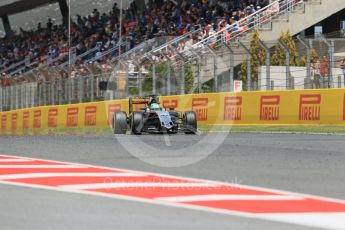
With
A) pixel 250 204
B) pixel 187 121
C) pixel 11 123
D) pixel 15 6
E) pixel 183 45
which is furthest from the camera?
pixel 15 6

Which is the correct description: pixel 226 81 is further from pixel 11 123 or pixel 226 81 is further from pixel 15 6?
pixel 15 6

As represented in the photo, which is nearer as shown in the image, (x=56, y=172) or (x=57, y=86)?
(x=56, y=172)

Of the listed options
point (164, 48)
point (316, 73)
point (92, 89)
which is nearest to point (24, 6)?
point (164, 48)

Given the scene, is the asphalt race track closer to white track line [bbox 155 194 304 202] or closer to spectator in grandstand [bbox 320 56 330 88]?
white track line [bbox 155 194 304 202]

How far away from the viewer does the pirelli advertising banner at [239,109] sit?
19031 millimetres

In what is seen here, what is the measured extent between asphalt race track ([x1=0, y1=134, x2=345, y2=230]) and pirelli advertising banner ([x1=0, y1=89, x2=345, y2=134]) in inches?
166

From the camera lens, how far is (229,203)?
641 cm

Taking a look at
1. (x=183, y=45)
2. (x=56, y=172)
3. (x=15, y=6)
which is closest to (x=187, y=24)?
(x=183, y=45)

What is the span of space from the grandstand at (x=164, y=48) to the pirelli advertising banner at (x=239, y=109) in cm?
56

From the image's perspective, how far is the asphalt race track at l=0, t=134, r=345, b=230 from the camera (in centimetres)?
555

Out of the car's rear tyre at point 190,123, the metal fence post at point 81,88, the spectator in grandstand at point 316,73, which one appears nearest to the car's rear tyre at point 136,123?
the car's rear tyre at point 190,123

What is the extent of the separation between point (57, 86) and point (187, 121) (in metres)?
11.8

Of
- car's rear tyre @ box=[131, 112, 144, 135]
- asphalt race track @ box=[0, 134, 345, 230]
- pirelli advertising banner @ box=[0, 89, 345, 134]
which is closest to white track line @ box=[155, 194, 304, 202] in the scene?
asphalt race track @ box=[0, 134, 345, 230]

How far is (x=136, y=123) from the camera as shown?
1748 centimetres
